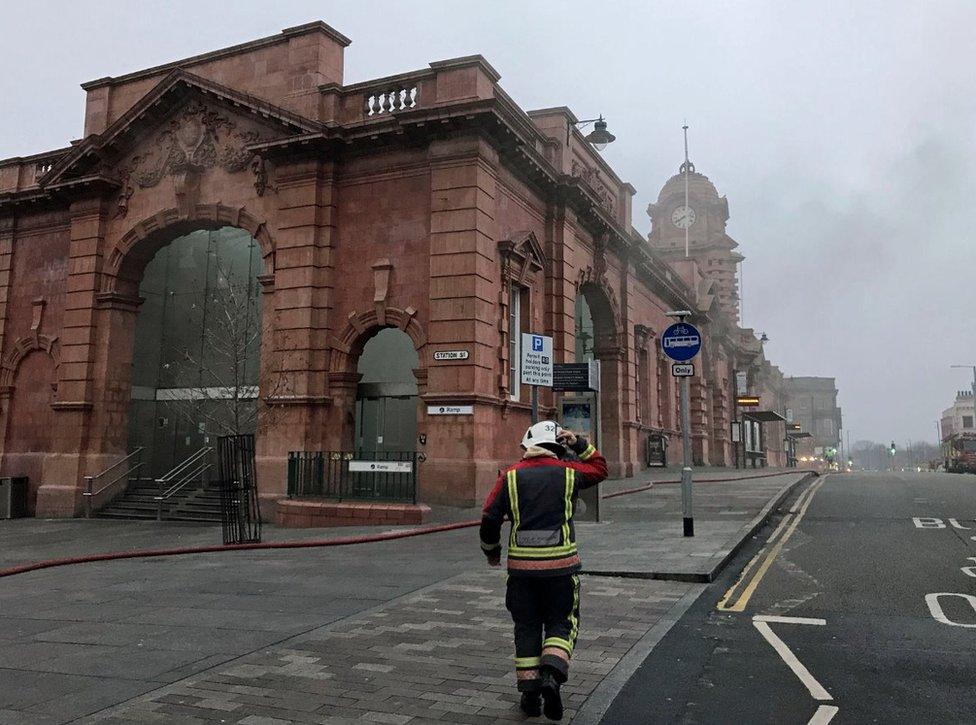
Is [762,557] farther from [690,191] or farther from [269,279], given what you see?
[690,191]

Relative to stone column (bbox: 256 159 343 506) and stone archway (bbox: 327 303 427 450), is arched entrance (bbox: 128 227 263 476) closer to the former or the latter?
stone column (bbox: 256 159 343 506)

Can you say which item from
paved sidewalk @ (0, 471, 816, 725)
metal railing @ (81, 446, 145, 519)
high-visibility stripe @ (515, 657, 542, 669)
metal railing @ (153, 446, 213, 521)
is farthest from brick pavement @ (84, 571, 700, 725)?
metal railing @ (81, 446, 145, 519)

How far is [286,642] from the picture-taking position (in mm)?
6316

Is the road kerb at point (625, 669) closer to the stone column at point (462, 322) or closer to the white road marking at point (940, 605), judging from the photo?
the white road marking at point (940, 605)

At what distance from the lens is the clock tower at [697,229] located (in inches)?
2397

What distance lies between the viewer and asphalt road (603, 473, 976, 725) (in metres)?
4.67

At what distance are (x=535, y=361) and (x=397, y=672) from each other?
827cm

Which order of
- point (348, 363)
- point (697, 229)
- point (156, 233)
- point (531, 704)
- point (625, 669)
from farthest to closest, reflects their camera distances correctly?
point (697, 229) → point (156, 233) → point (348, 363) → point (625, 669) → point (531, 704)

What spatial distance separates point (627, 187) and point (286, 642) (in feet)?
84.9

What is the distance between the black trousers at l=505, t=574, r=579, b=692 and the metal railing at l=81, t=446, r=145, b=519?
66.4ft

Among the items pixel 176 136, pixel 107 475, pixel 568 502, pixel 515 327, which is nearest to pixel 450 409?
pixel 515 327

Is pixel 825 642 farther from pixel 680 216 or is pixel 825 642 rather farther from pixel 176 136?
pixel 680 216

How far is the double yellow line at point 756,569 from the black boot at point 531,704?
3.53 m

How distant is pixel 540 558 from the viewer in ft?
15.4
